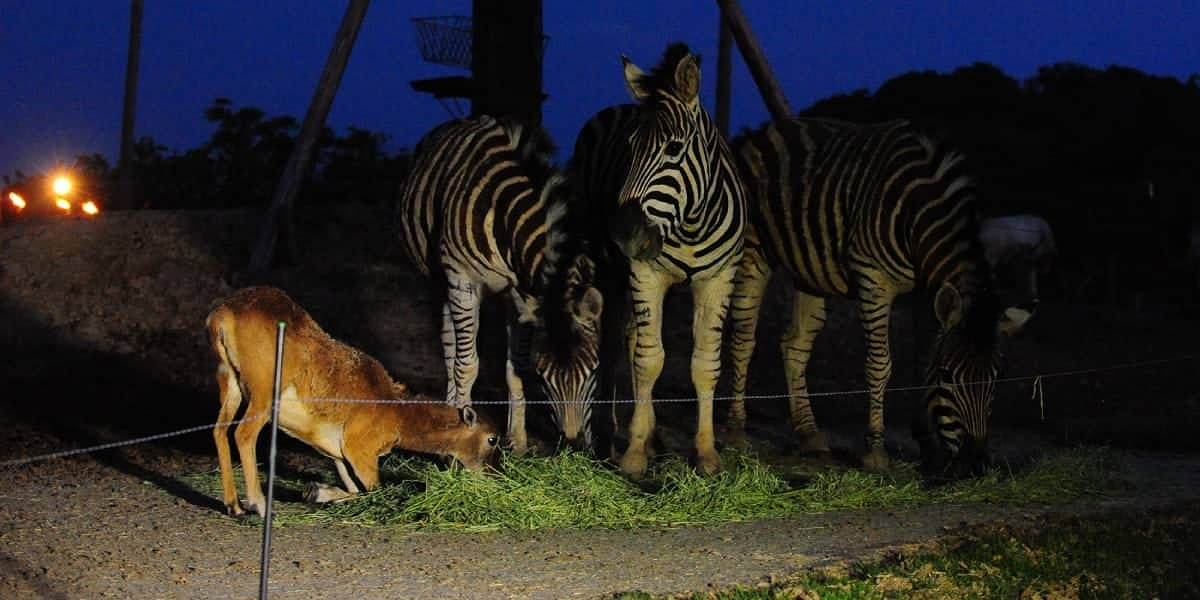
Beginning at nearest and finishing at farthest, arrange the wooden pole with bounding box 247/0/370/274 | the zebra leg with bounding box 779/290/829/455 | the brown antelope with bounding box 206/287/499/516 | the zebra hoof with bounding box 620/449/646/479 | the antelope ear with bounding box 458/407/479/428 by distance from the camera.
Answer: the brown antelope with bounding box 206/287/499/516
the antelope ear with bounding box 458/407/479/428
the zebra hoof with bounding box 620/449/646/479
the zebra leg with bounding box 779/290/829/455
the wooden pole with bounding box 247/0/370/274

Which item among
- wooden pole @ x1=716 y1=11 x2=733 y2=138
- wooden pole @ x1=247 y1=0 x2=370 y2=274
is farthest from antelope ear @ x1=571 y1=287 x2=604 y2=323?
wooden pole @ x1=716 y1=11 x2=733 y2=138

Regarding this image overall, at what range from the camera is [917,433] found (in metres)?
9.59

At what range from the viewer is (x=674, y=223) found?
28.6 ft

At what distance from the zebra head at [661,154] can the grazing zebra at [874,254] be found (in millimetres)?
1293

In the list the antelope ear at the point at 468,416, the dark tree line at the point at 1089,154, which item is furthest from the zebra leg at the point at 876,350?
the dark tree line at the point at 1089,154

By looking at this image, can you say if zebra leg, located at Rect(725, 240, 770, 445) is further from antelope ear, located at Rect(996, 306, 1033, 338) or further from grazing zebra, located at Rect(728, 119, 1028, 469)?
antelope ear, located at Rect(996, 306, 1033, 338)

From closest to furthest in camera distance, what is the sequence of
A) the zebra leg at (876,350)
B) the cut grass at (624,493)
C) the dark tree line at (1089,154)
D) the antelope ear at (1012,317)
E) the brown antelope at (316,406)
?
the brown antelope at (316,406) → the cut grass at (624,493) → the antelope ear at (1012,317) → the zebra leg at (876,350) → the dark tree line at (1089,154)

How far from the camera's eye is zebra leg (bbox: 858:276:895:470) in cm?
Answer: 925

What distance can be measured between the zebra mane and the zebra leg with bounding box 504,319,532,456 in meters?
2.04

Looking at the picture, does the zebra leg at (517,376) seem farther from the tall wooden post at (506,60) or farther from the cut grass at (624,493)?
the tall wooden post at (506,60)

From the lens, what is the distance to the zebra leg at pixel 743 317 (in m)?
10.4

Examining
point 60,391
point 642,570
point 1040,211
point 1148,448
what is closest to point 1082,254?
point 1040,211

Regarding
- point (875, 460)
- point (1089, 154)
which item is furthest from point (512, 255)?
point (1089, 154)

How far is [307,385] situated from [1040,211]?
69.5 ft
